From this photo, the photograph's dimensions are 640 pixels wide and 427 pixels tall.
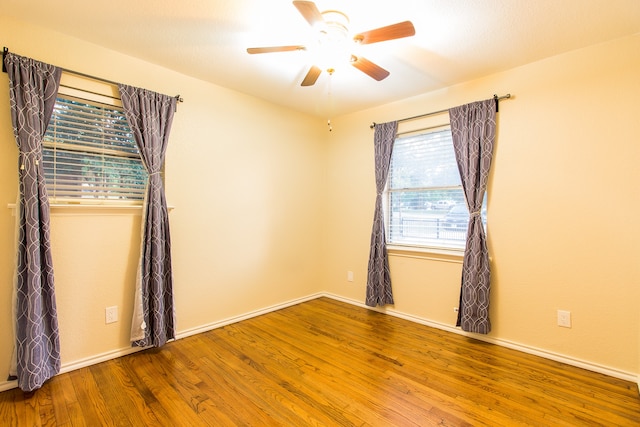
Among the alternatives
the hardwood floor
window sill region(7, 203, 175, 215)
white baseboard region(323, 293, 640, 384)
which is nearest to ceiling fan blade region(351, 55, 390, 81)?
window sill region(7, 203, 175, 215)

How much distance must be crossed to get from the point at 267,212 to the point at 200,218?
0.82 m

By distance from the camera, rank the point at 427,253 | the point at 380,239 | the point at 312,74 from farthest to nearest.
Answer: the point at 380,239 → the point at 427,253 → the point at 312,74

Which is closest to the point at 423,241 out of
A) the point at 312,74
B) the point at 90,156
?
the point at 312,74

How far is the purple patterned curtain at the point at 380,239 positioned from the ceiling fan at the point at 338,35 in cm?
134

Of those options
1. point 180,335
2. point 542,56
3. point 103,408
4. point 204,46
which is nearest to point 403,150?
point 542,56

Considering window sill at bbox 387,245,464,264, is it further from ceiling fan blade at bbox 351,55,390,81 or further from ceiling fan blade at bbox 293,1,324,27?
ceiling fan blade at bbox 293,1,324,27

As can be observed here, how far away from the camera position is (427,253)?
128 inches

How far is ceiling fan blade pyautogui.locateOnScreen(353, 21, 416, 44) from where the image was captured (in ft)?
5.40

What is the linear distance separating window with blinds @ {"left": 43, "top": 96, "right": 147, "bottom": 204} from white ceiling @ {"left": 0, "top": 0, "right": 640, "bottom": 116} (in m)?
0.55

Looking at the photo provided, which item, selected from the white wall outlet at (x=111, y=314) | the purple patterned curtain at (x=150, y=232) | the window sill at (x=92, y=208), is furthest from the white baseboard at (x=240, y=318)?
the window sill at (x=92, y=208)

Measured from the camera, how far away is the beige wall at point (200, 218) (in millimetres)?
2219

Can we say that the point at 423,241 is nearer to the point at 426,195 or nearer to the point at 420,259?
the point at 420,259

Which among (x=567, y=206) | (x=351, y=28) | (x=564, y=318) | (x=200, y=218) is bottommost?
(x=564, y=318)

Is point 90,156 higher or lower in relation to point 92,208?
higher
